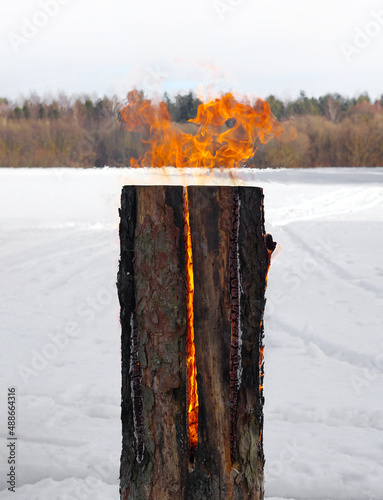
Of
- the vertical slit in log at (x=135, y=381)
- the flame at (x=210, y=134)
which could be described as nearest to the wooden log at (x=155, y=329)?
the vertical slit in log at (x=135, y=381)

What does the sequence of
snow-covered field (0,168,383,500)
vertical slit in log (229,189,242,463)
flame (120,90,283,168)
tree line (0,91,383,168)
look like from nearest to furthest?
vertical slit in log (229,189,242,463) → flame (120,90,283,168) → snow-covered field (0,168,383,500) → tree line (0,91,383,168)

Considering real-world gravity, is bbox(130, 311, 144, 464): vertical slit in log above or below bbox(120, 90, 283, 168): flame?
below

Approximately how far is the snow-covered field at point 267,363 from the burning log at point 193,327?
0.45 m

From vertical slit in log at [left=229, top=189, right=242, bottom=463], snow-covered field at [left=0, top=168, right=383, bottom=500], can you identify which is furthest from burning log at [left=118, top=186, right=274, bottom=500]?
snow-covered field at [left=0, top=168, right=383, bottom=500]

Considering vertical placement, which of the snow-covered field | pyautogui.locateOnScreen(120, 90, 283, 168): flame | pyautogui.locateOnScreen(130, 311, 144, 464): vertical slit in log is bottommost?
the snow-covered field

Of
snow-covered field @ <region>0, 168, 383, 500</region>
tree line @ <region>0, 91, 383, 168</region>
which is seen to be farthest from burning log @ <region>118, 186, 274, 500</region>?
tree line @ <region>0, 91, 383, 168</region>

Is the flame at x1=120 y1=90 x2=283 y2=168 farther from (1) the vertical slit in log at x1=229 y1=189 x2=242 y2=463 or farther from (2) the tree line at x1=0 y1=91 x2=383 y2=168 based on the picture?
(2) the tree line at x1=0 y1=91 x2=383 y2=168

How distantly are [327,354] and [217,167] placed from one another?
2.71 meters

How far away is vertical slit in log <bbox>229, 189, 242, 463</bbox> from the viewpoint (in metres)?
1.95

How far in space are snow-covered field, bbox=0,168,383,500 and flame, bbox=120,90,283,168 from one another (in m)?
0.12

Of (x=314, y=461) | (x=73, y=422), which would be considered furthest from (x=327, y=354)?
(x=73, y=422)

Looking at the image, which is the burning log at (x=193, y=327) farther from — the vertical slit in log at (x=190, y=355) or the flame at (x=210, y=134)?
the flame at (x=210, y=134)

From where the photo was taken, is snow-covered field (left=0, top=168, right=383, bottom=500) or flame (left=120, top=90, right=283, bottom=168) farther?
snow-covered field (left=0, top=168, right=383, bottom=500)

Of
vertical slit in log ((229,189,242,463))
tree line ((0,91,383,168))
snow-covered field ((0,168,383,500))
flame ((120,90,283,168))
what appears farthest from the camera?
tree line ((0,91,383,168))
